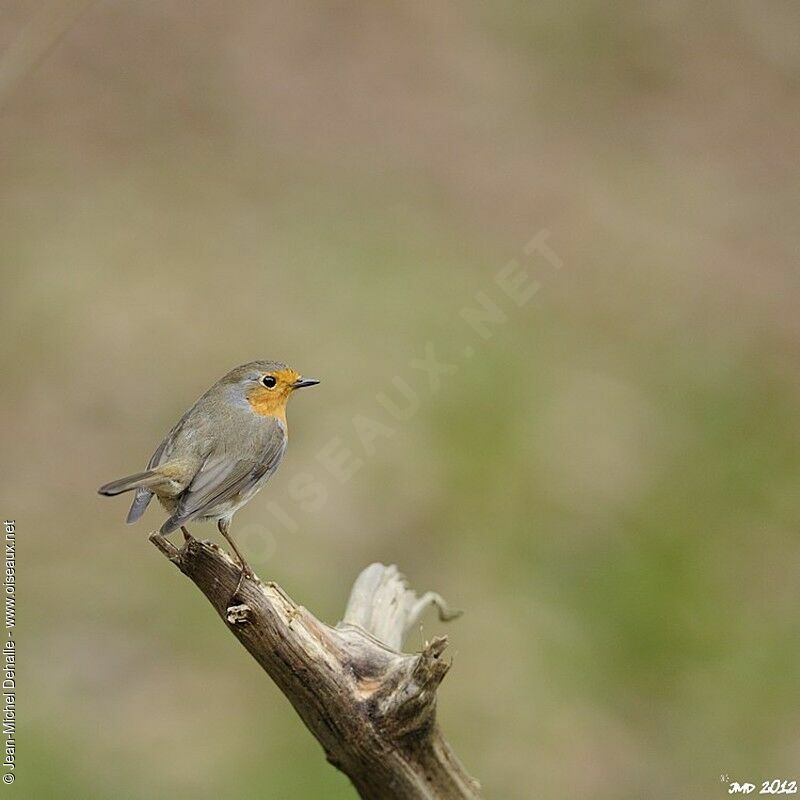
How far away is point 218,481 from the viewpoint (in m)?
3.75

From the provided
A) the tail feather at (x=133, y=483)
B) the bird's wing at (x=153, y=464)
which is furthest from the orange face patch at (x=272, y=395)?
the tail feather at (x=133, y=483)

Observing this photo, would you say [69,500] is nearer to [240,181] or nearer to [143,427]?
[143,427]

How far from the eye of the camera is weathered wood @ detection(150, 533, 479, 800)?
10.9 ft

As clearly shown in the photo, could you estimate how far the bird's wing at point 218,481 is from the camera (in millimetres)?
3635

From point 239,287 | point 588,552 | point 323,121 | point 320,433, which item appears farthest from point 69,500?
point 323,121

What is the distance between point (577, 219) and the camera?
1259 cm

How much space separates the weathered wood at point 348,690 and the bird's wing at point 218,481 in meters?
0.17

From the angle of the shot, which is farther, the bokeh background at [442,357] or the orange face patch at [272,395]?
the bokeh background at [442,357]

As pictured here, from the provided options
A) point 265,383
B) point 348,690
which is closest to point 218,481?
point 265,383

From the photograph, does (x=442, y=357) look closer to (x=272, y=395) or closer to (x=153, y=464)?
(x=272, y=395)

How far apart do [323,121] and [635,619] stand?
21.2ft

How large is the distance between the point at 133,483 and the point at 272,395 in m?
0.70
